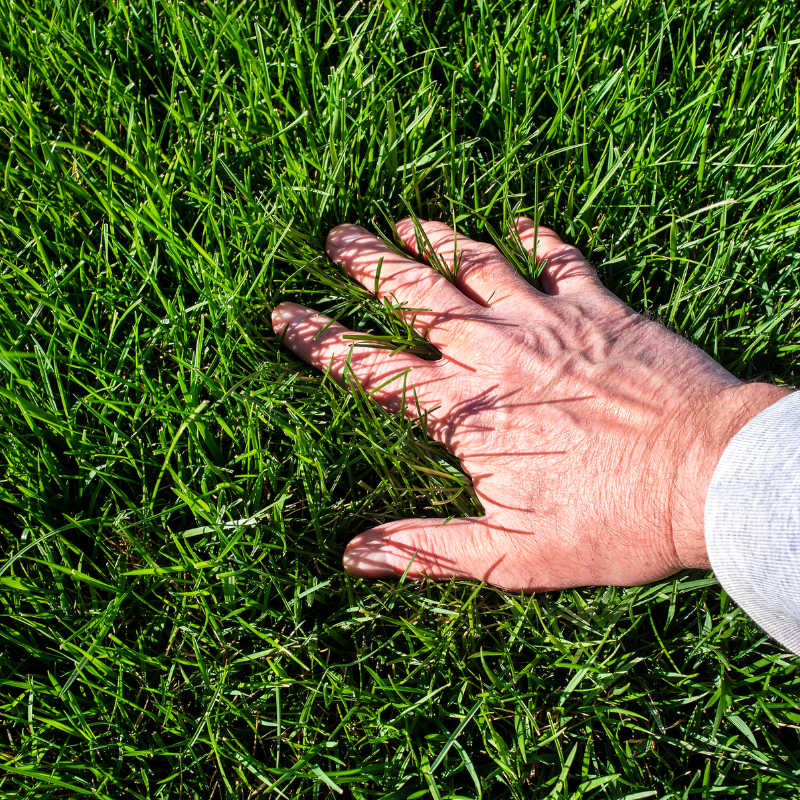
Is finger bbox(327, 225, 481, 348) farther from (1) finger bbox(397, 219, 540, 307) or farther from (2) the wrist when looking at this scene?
(2) the wrist

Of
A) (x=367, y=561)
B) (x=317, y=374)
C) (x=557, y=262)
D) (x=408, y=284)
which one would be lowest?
(x=367, y=561)

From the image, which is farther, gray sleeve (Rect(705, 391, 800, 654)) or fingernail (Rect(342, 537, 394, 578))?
fingernail (Rect(342, 537, 394, 578))

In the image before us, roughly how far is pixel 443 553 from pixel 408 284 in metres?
0.78

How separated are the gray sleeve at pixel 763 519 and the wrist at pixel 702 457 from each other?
104 mm

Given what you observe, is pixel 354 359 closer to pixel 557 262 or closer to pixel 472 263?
pixel 472 263

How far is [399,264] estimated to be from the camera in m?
1.83

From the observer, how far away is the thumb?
1609 millimetres

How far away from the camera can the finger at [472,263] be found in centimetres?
184

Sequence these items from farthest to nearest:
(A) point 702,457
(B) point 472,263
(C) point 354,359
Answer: (B) point 472,263 → (C) point 354,359 → (A) point 702,457

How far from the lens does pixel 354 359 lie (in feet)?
5.73

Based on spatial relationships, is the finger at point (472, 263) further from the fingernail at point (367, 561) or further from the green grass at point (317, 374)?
the fingernail at point (367, 561)

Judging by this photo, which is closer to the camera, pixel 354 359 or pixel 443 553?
pixel 443 553

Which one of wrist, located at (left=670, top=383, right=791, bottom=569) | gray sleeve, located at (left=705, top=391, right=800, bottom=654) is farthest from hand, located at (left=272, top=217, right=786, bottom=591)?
gray sleeve, located at (left=705, top=391, right=800, bottom=654)

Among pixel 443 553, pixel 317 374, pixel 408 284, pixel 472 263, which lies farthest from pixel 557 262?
pixel 443 553
